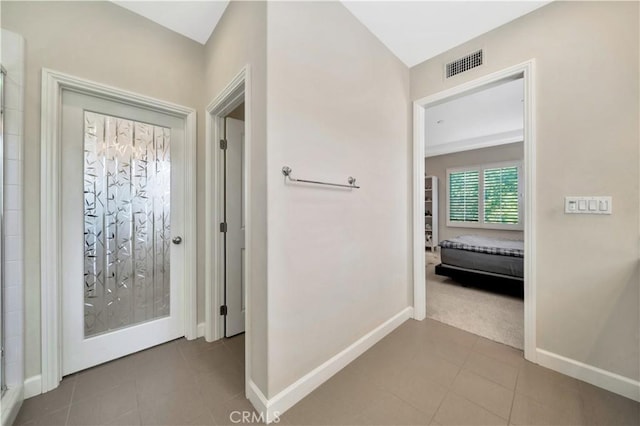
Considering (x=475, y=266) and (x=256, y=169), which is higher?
(x=256, y=169)

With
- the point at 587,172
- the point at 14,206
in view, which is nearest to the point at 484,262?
the point at 587,172

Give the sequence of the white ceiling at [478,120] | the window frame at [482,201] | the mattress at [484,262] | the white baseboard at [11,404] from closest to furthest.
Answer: the white baseboard at [11,404], the mattress at [484,262], the white ceiling at [478,120], the window frame at [482,201]

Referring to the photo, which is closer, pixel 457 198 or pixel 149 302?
pixel 149 302

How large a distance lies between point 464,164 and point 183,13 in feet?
20.0

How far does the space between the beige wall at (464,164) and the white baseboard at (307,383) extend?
474cm

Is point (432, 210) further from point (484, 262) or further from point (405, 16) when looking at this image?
point (405, 16)

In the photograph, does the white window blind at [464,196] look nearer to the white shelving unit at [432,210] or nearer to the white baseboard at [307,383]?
the white shelving unit at [432,210]

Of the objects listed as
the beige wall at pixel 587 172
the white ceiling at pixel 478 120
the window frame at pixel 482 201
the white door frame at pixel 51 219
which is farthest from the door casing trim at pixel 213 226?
the window frame at pixel 482 201

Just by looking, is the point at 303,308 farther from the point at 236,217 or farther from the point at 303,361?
the point at 236,217

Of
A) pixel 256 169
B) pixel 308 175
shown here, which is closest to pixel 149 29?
pixel 256 169

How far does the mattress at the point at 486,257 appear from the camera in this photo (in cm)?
309

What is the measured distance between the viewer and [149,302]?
201 cm

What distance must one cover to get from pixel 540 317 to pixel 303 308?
179 cm

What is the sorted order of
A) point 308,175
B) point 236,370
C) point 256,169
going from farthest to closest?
point 236,370
point 308,175
point 256,169
